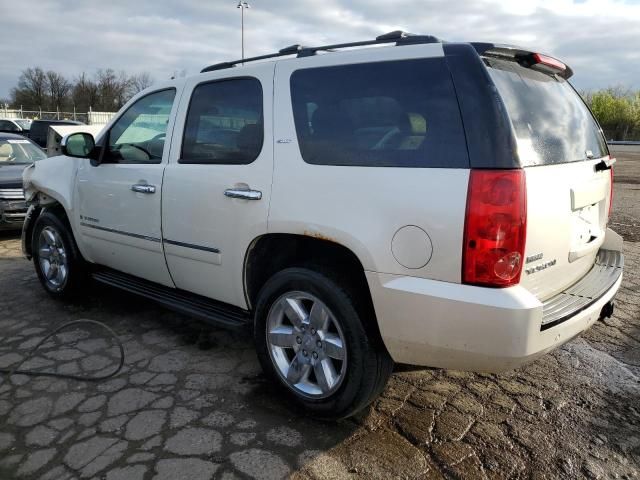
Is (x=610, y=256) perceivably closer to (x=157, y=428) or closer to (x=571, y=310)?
(x=571, y=310)

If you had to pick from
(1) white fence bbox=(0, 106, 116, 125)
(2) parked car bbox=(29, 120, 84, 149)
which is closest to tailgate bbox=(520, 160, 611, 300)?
(2) parked car bbox=(29, 120, 84, 149)

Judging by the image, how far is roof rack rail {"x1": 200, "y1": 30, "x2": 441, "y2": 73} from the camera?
8.67ft

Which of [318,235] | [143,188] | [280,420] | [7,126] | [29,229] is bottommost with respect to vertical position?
[280,420]

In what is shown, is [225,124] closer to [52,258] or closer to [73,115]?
[52,258]

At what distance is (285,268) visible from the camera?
3.00 metres

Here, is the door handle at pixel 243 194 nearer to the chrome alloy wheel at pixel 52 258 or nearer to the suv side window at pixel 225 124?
the suv side window at pixel 225 124

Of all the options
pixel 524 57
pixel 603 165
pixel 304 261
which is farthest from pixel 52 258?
pixel 603 165

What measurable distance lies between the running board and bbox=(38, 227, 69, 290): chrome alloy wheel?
1.84ft

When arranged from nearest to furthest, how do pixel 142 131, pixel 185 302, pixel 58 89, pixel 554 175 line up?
pixel 554 175, pixel 185 302, pixel 142 131, pixel 58 89

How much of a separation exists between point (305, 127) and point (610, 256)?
81.8 inches

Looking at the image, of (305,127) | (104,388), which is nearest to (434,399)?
(305,127)

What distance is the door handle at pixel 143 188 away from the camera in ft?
11.8

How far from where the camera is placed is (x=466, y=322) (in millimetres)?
2242

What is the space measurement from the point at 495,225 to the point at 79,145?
346 cm
